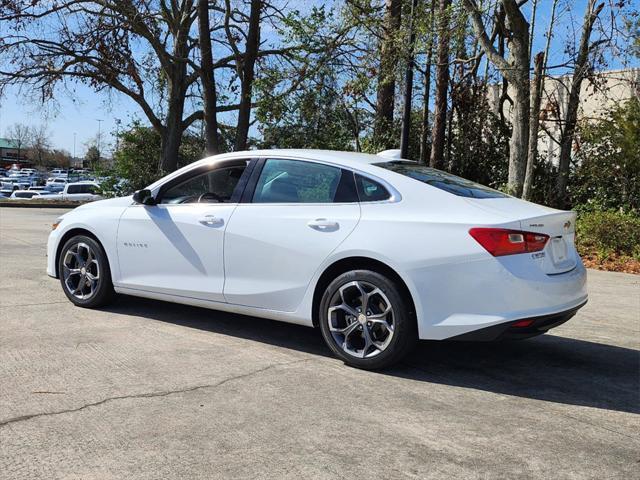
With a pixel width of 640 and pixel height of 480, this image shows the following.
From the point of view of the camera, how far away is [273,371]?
14.4ft

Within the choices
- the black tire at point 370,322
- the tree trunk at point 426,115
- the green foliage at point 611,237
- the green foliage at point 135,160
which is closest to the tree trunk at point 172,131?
the green foliage at point 135,160

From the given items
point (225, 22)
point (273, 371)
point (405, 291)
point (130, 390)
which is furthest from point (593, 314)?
point (225, 22)

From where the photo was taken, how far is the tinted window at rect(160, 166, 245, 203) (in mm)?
5382

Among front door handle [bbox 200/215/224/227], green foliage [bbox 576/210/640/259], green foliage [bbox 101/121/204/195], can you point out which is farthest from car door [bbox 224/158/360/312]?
green foliage [bbox 101/121/204/195]

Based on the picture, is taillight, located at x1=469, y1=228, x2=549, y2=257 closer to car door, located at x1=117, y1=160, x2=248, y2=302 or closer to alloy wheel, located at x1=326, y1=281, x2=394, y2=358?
alloy wheel, located at x1=326, y1=281, x2=394, y2=358

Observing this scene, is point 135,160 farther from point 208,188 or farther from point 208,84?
point 208,188

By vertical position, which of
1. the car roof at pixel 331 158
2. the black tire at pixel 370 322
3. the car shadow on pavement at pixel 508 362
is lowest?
the car shadow on pavement at pixel 508 362

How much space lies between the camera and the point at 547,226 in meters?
Answer: 4.25

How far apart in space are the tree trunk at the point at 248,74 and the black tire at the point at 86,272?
1452 centimetres

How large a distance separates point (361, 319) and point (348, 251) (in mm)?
486

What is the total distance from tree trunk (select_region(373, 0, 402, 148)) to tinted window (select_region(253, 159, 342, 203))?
11385mm

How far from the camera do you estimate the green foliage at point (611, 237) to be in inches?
474

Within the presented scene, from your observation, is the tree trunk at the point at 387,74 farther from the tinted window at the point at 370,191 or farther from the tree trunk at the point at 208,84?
the tinted window at the point at 370,191

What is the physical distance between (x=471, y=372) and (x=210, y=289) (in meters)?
2.16
